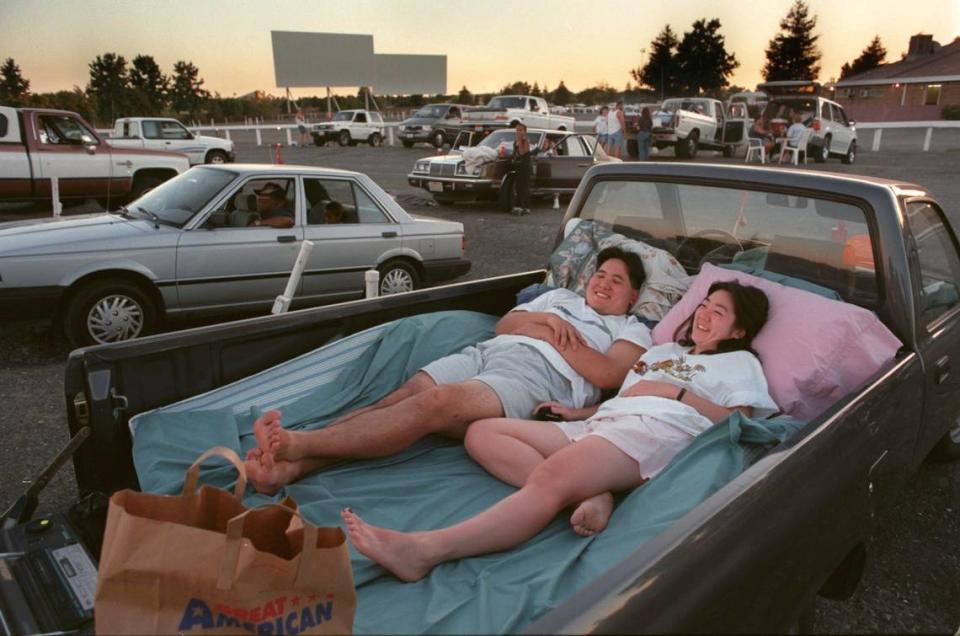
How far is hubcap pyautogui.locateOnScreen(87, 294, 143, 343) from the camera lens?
215 inches

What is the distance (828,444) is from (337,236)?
525cm

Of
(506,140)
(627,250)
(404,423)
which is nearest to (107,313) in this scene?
(404,423)

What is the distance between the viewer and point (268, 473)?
2.60 metres

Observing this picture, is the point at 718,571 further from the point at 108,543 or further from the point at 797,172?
the point at 797,172

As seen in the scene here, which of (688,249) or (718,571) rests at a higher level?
(688,249)

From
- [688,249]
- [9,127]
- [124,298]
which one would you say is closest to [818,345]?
[688,249]

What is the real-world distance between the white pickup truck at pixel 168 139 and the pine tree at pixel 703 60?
195 ft

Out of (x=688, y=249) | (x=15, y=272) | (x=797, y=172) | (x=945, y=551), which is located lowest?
(x=945, y=551)

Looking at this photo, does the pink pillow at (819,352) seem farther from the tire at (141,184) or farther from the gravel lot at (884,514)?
the tire at (141,184)

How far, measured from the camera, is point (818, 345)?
110 inches

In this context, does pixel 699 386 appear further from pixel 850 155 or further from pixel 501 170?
pixel 850 155

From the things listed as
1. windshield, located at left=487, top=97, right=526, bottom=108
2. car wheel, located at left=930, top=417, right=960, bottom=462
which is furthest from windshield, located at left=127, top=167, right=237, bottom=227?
A: windshield, located at left=487, top=97, right=526, bottom=108

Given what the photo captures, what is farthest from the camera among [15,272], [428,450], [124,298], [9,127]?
[9,127]

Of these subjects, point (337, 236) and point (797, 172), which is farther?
point (337, 236)
